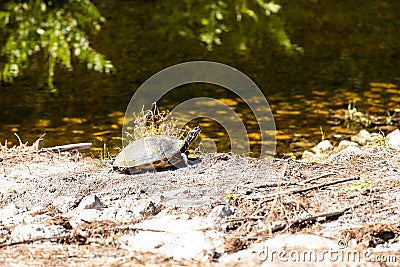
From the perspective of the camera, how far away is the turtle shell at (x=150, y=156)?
4410 millimetres

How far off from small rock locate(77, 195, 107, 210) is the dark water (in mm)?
2448

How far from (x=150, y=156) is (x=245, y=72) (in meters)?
4.31

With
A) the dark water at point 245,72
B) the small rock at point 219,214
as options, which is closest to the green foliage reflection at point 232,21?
the dark water at point 245,72

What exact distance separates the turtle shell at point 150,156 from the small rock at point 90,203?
61 centimetres

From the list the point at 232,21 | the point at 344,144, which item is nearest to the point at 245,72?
Result: the point at 232,21

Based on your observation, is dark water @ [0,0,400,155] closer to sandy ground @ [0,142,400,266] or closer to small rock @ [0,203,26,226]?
sandy ground @ [0,142,400,266]

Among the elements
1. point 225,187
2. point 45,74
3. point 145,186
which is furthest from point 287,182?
point 45,74

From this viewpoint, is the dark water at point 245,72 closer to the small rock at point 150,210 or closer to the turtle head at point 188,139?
the turtle head at point 188,139

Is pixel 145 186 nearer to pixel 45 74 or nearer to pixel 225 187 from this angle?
pixel 225 187

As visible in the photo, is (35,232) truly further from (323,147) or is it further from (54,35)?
(323,147)

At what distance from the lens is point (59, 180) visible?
14.3 ft

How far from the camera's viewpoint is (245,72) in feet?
28.1

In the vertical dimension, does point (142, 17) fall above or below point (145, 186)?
above

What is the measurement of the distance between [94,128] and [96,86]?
1345 millimetres
